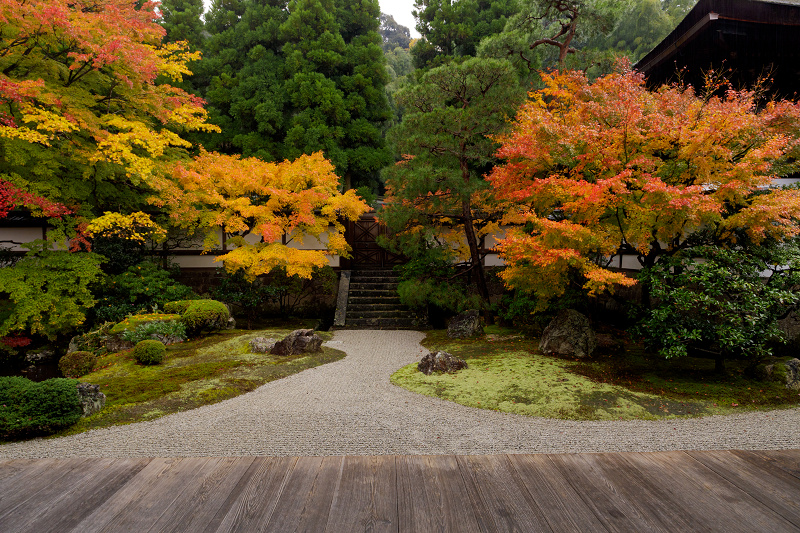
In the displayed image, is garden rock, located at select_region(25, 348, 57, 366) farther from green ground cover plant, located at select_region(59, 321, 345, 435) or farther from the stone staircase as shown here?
the stone staircase

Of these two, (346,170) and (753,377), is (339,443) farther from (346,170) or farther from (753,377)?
(346,170)

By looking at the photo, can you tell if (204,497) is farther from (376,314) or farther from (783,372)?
(376,314)

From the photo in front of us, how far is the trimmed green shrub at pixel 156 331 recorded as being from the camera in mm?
8086

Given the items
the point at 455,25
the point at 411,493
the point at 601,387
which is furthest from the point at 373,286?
the point at 455,25

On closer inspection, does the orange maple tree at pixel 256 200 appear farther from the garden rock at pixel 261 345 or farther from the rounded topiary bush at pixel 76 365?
the rounded topiary bush at pixel 76 365

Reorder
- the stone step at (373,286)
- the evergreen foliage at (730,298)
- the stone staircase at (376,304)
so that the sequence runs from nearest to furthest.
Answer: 1. the evergreen foliage at (730,298)
2. the stone staircase at (376,304)
3. the stone step at (373,286)

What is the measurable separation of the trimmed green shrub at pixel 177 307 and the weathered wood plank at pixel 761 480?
9.80 meters

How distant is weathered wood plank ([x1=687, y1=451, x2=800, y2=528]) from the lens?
2.93 meters

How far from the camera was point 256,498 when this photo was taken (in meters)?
→ 3.03

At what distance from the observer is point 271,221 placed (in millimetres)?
9844

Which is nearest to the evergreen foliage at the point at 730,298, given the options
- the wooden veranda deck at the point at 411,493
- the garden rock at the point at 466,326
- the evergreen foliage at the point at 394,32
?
Result: the wooden veranda deck at the point at 411,493

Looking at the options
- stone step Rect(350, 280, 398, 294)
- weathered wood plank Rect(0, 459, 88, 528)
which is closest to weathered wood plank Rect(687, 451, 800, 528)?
weathered wood plank Rect(0, 459, 88, 528)

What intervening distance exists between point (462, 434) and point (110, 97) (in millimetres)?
9952

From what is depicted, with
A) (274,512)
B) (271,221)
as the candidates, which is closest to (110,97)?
(271,221)
